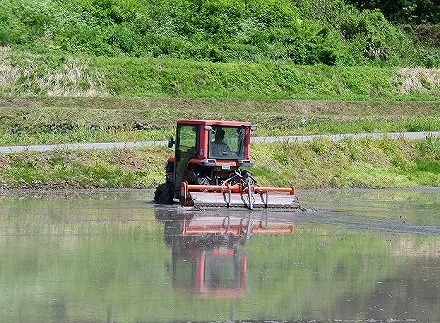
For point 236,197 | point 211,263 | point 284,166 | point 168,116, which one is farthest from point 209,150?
point 168,116

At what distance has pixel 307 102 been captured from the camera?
152 feet

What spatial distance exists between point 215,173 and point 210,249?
23.8 feet

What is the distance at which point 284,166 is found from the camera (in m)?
32.5

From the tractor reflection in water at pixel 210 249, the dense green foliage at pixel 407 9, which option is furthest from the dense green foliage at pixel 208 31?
the tractor reflection in water at pixel 210 249

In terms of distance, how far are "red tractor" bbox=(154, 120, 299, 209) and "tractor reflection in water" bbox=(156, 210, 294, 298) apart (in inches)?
37.6

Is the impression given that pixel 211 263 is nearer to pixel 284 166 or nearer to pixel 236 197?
pixel 236 197

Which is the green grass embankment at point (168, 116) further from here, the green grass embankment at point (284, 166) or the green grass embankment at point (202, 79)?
the green grass embankment at point (284, 166)

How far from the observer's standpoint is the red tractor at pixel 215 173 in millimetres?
23516

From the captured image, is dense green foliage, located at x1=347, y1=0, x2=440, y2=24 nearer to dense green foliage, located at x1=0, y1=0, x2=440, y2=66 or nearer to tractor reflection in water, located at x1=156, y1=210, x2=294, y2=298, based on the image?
dense green foliage, located at x1=0, y1=0, x2=440, y2=66

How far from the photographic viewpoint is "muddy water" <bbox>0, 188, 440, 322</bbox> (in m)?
12.2

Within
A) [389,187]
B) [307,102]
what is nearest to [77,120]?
[389,187]

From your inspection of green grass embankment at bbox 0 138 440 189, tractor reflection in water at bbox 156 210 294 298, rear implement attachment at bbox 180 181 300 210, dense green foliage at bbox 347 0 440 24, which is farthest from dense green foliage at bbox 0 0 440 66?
tractor reflection in water at bbox 156 210 294 298

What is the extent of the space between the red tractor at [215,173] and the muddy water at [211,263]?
523 mm

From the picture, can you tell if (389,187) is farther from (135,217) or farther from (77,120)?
(135,217)
